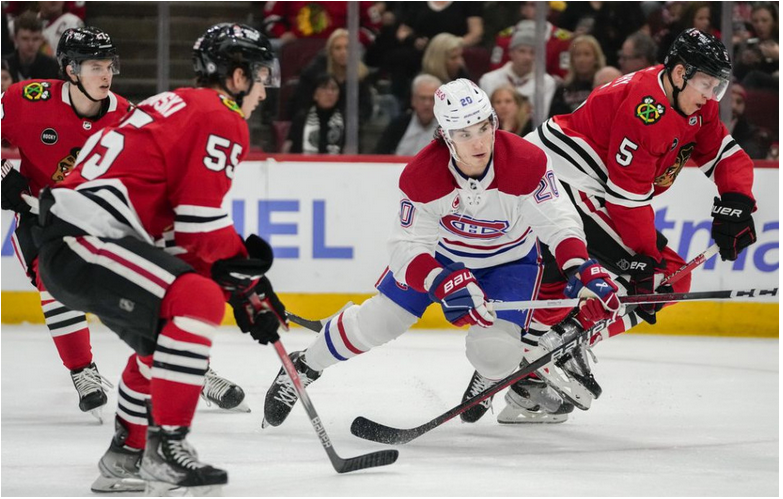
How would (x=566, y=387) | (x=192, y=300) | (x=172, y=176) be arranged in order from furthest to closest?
(x=566, y=387), (x=172, y=176), (x=192, y=300)

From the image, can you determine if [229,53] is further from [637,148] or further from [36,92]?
[637,148]

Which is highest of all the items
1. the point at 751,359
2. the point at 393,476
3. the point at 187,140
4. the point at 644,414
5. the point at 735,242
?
the point at 187,140

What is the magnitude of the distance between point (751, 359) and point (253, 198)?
234 centimetres

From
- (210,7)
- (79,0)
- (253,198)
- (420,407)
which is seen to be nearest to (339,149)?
(253,198)

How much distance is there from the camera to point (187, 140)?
2539 millimetres

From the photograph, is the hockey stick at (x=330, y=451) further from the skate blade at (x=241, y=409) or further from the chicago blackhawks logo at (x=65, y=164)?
the chicago blackhawks logo at (x=65, y=164)

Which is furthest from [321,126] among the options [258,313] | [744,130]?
[258,313]

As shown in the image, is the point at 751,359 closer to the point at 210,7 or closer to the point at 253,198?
the point at 253,198

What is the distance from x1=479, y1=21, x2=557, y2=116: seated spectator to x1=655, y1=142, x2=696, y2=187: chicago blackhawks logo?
1.76m

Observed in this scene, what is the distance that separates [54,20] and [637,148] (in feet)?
10.7

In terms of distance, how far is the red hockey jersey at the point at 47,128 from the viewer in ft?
12.3

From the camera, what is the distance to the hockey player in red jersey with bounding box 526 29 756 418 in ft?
12.1

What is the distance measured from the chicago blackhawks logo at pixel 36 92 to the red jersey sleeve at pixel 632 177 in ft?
5.96

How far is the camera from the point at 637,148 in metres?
3.73
